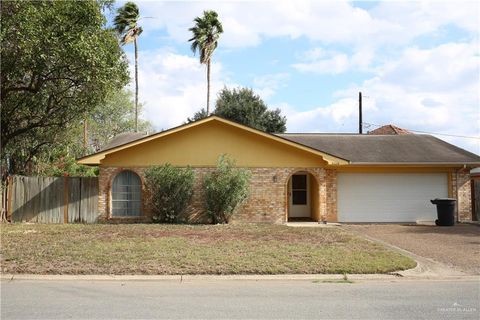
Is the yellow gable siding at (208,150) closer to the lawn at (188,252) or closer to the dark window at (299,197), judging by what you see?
the dark window at (299,197)

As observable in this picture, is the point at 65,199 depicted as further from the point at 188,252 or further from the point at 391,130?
the point at 391,130

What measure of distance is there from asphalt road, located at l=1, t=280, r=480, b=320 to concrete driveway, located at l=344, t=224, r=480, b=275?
2030mm

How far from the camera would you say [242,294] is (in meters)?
8.09

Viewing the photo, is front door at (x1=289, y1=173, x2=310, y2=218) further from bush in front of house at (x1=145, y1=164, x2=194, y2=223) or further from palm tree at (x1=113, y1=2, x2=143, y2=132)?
palm tree at (x1=113, y1=2, x2=143, y2=132)

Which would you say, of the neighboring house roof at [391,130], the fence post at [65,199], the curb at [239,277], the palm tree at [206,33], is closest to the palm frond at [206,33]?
the palm tree at [206,33]

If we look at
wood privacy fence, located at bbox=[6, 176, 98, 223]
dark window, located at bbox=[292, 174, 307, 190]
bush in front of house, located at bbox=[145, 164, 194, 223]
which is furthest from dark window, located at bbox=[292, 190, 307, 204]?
wood privacy fence, located at bbox=[6, 176, 98, 223]

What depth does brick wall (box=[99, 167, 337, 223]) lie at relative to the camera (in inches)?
752

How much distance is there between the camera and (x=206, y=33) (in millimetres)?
36344

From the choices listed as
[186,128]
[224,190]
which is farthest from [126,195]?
[224,190]

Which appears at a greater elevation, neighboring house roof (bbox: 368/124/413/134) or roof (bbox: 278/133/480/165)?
neighboring house roof (bbox: 368/124/413/134)

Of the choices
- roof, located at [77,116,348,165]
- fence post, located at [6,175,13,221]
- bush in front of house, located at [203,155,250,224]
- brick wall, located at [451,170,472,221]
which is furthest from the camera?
brick wall, located at [451,170,472,221]

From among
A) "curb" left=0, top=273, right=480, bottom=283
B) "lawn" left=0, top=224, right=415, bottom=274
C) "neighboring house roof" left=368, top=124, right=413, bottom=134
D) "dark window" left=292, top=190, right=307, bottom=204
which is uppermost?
"neighboring house roof" left=368, top=124, right=413, bottom=134

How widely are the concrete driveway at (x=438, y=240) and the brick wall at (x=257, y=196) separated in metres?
2.59

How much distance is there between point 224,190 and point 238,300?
1059cm
